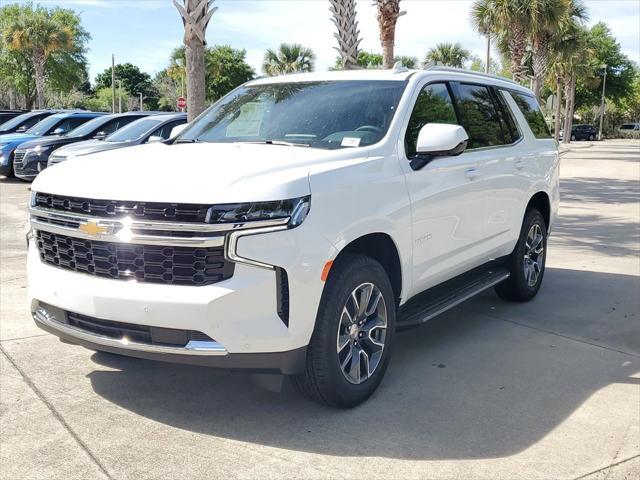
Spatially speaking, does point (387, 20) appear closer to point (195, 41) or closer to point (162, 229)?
point (195, 41)

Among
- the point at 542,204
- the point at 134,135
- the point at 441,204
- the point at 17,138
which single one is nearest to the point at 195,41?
the point at 134,135

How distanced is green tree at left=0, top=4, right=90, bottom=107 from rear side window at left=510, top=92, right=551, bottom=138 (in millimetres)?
38672

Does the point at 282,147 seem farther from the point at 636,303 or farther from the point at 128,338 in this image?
the point at 636,303

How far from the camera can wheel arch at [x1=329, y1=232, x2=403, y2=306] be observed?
13.2 ft

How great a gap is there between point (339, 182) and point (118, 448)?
177 cm

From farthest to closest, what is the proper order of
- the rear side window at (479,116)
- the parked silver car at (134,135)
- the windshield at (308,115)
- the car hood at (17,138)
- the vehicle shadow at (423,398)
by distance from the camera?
the car hood at (17,138), the parked silver car at (134,135), the rear side window at (479,116), the windshield at (308,115), the vehicle shadow at (423,398)

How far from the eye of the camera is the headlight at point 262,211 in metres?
3.37

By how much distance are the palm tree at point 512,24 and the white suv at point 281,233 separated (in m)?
26.9

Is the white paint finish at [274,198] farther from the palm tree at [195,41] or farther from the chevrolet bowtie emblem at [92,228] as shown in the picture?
the palm tree at [195,41]

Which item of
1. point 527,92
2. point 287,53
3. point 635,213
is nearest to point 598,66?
point 287,53

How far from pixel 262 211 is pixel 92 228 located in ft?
2.92

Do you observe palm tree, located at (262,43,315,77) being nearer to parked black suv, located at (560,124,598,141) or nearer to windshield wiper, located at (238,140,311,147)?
parked black suv, located at (560,124,598,141)

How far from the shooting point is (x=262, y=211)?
3436 millimetres

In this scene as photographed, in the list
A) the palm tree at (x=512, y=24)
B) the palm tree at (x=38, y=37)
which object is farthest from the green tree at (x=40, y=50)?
the palm tree at (x=512, y=24)
